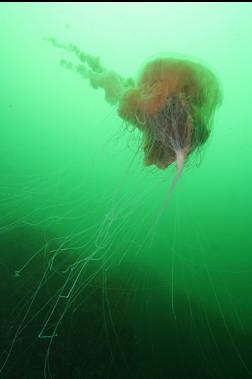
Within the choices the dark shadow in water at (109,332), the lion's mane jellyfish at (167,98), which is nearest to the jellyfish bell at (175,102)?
the lion's mane jellyfish at (167,98)

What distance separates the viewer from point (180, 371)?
7.91 metres

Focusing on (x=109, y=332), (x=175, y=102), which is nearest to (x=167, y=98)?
(x=175, y=102)

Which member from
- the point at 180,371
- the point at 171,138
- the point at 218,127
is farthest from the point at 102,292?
the point at 218,127

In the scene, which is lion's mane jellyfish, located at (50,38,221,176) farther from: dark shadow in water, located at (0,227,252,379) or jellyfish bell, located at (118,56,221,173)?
dark shadow in water, located at (0,227,252,379)

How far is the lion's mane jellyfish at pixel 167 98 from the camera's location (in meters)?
5.24

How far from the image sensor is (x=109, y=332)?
7629 millimetres

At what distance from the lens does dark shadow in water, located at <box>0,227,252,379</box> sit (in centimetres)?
618

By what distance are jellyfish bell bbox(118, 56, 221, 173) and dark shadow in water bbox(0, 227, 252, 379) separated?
4313 millimetres

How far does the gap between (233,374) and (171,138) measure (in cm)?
735

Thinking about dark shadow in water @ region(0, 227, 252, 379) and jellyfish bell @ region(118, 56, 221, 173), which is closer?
jellyfish bell @ region(118, 56, 221, 173)

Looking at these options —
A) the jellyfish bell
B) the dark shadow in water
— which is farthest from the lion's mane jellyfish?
the dark shadow in water

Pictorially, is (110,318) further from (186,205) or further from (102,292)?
(186,205)

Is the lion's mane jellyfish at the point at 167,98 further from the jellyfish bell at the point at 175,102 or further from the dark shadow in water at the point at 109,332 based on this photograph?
the dark shadow in water at the point at 109,332

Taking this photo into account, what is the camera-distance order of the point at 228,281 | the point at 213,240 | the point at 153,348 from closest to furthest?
1. the point at 153,348
2. the point at 228,281
3. the point at 213,240
